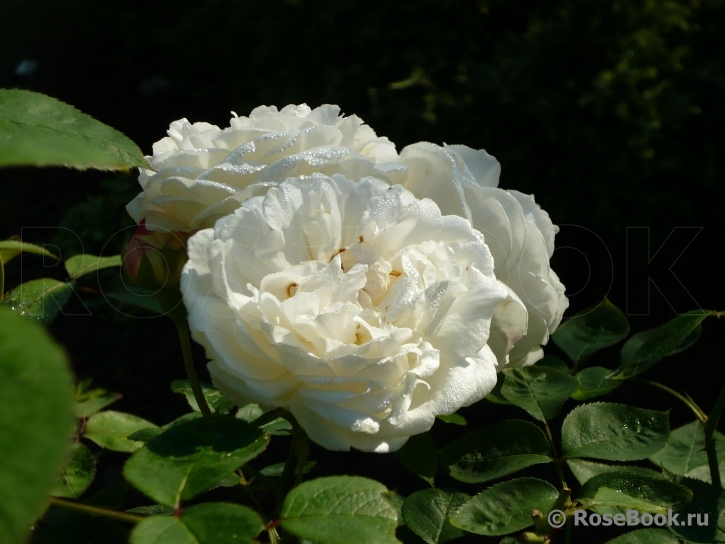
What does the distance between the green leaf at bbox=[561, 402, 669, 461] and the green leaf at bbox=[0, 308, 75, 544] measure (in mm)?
483

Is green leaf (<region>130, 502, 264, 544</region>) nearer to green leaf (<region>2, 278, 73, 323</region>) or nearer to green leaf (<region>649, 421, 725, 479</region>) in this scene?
green leaf (<region>2, 278, 73, 323</region>)

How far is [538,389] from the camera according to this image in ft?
2.22

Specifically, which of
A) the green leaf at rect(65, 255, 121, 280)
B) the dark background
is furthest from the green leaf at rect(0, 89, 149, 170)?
the dark background

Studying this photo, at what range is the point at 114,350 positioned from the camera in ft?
8.52

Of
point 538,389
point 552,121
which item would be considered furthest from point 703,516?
point 552,121

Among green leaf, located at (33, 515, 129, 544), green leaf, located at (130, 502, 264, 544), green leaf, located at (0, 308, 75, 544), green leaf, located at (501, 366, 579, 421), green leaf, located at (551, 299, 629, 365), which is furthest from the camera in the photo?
green leaf, located at (551, 299, 629, 365)

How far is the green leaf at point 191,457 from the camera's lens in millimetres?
428

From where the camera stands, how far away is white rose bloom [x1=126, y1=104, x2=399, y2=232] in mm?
546

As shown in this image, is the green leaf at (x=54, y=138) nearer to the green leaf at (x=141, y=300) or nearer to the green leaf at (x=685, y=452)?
the green leaf at (x=141, y=300)

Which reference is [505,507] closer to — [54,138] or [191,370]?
[191,370]

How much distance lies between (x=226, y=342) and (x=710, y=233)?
221cm

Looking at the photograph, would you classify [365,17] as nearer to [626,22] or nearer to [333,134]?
[626,22]
